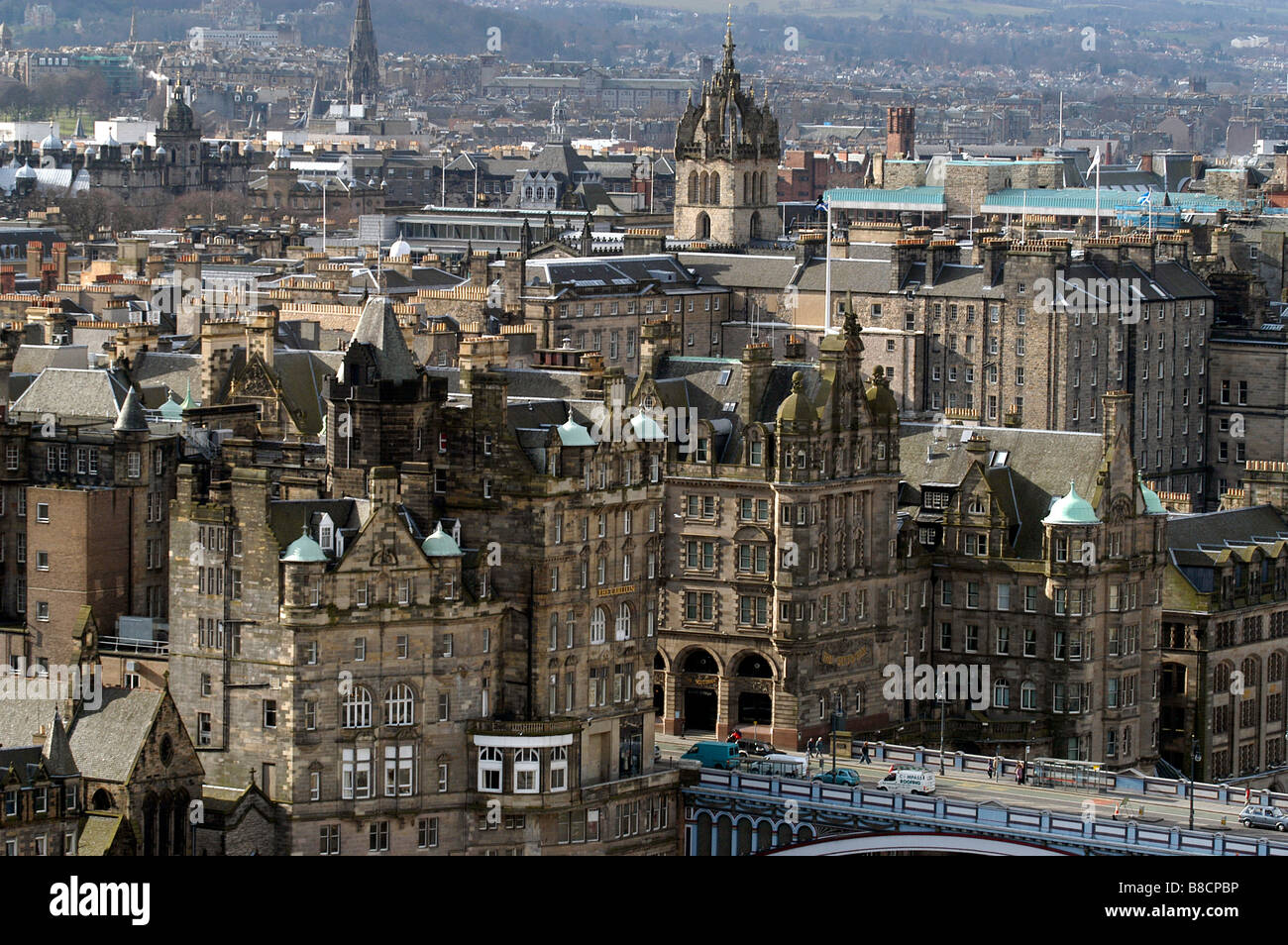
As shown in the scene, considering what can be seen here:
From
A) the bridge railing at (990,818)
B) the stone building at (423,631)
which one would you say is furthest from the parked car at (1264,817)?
the stone building at (423,631)

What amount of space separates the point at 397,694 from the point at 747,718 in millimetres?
25086

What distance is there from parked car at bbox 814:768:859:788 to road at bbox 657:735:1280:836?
486 mm

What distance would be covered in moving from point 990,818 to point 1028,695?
24267 mm

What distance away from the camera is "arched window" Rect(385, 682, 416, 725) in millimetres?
96812

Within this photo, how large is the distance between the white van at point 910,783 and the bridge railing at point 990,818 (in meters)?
1.10

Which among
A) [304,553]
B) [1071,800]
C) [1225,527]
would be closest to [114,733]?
[304,553]

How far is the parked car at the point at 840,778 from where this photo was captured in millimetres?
103688

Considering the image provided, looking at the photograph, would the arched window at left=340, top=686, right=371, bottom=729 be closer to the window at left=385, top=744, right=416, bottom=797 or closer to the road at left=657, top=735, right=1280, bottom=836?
the window at left=385, top=744, right=416, bottom=797

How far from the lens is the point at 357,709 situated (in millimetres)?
96312

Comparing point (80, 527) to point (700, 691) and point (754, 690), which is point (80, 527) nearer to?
point (700, 691)

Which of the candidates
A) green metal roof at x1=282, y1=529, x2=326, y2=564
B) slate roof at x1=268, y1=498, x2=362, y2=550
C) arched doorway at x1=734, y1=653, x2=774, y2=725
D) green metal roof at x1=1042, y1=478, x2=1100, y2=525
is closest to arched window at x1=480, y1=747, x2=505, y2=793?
slate roof at x1=268, y1=498, x2=362, y2=550

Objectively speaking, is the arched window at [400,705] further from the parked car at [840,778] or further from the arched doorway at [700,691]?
the arched doorway at [700,691]
